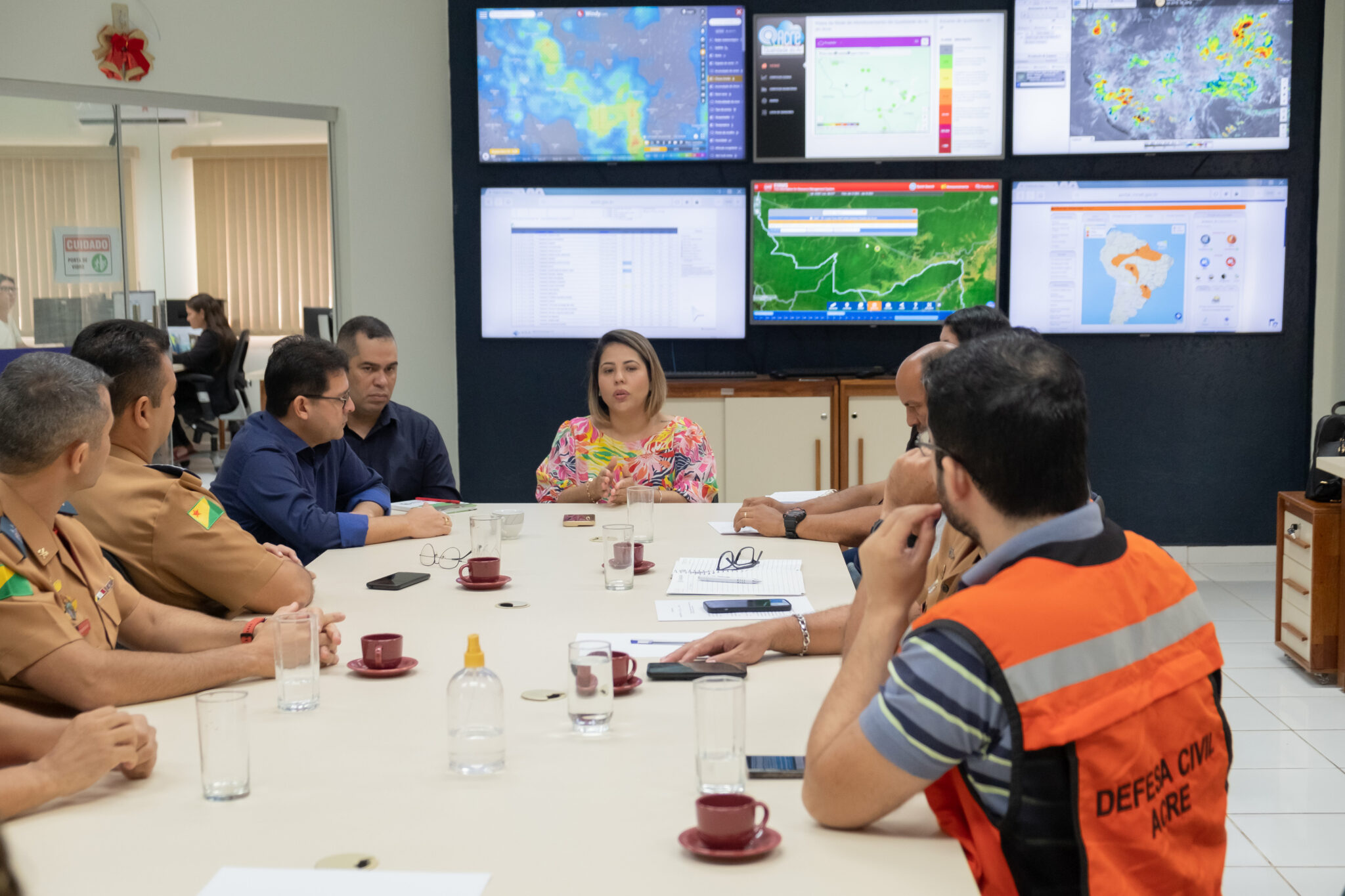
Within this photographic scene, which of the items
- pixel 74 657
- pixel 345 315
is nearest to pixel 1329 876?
pixel 74 657

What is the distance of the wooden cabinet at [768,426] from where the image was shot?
5.82m

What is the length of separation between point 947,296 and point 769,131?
4.00 feet

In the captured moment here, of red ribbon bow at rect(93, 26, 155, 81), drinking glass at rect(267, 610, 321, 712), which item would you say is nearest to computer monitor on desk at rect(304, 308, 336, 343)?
red ribbon bow at rect(93, 26, 155, 81)

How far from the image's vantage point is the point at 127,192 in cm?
612

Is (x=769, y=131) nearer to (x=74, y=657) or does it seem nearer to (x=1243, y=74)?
(x=1243, y=74)

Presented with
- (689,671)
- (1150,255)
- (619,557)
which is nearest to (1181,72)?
(1150,255)

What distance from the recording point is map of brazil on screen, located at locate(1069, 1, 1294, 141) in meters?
5.84

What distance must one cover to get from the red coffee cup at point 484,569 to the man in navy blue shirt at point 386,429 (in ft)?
5.10

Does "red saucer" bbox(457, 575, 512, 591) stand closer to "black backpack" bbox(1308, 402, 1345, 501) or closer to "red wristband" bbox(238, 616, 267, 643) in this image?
"red wristband" bbox(238, 616, 267, 643)

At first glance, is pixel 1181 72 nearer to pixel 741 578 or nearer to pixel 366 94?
pixel 366 94

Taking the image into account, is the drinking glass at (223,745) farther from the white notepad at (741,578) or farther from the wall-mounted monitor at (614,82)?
the wall-mounted monitor at (614,82)

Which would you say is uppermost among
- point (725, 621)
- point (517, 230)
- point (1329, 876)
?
point (517, 230)

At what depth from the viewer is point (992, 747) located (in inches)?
51.3

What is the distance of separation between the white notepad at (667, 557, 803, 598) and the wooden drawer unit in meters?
2.26
